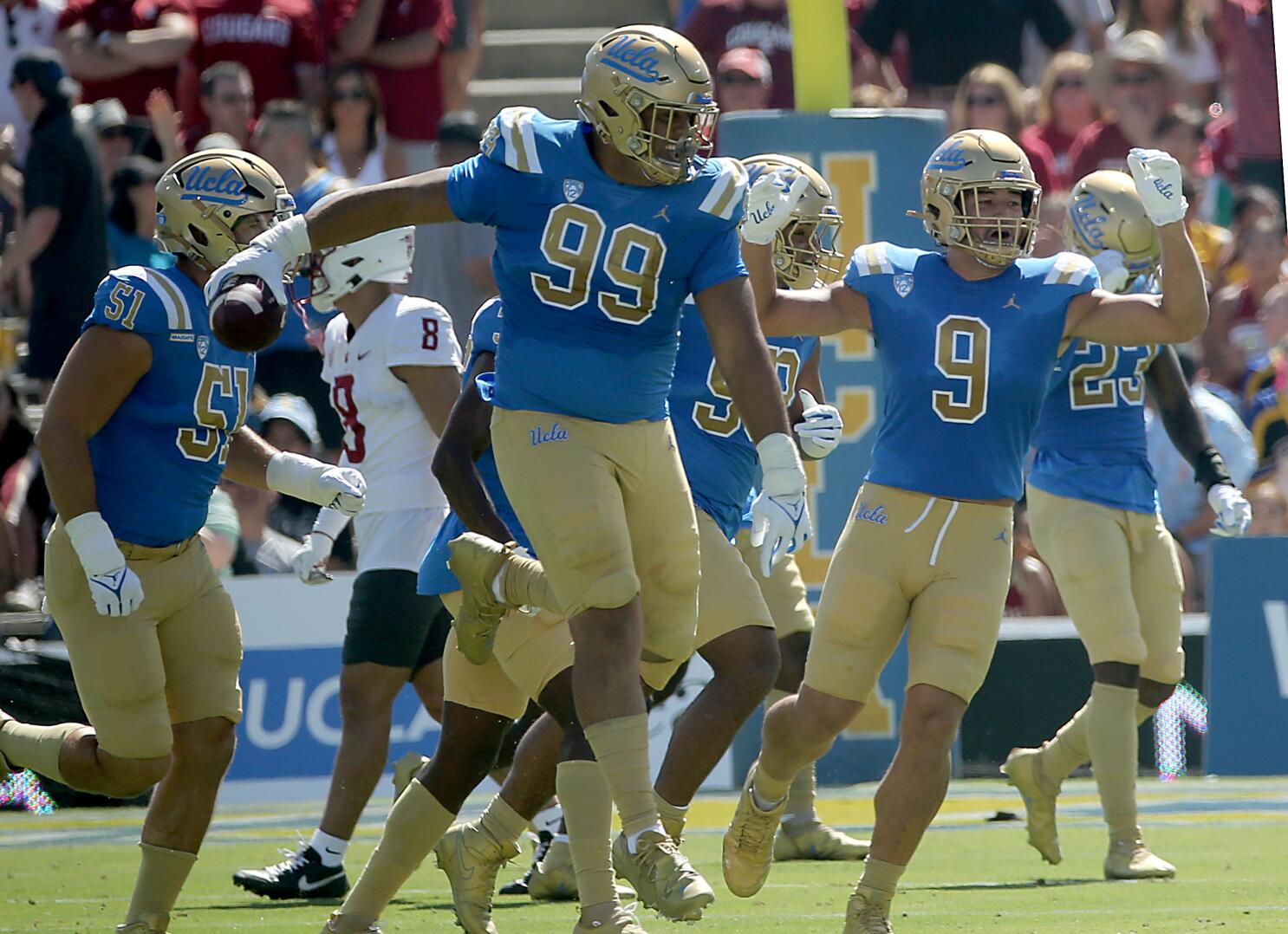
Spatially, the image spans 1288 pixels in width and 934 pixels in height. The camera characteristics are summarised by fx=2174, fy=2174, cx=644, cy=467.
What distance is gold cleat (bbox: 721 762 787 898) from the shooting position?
601 centimetres

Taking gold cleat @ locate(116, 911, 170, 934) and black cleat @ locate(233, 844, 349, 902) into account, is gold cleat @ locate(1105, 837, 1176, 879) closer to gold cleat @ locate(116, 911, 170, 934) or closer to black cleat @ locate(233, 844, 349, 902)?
black cleat @ locate(233, 844, 349, 902)

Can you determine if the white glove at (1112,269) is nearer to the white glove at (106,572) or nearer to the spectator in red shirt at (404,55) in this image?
the white glove at (106,572)

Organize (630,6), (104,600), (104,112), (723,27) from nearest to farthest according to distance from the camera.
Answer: (104,600), (104,112), (723,27), (630,6)

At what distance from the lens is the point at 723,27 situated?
12898mm

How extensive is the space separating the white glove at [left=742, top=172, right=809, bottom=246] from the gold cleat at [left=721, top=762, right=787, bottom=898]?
1476 mm

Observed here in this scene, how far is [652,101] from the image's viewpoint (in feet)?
15.9

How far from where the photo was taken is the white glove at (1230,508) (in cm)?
742

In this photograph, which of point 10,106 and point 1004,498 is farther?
point 10,106

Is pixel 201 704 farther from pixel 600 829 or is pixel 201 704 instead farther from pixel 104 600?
pixel 600 829

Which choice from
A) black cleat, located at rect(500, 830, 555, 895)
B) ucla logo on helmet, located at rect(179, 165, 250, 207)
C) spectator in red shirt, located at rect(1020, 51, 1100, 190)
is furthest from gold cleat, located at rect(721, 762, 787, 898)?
spectator in red shirt, located at rect(1020, 51, 1100, 190)

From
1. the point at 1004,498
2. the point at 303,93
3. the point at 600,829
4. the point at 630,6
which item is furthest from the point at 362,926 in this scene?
the point at 630,6

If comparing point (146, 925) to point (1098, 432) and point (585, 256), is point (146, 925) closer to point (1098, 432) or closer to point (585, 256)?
point (585, 256)

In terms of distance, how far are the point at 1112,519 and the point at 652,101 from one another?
308 centimetres

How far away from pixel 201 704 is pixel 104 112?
290 inches
